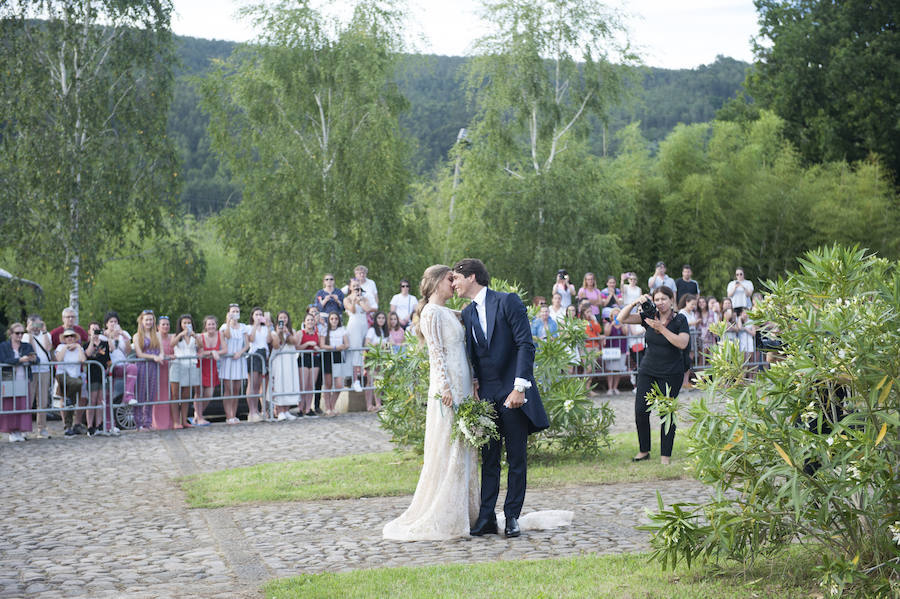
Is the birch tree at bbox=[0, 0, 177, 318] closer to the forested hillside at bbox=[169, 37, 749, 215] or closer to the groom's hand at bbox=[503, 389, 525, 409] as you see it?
the forested hillside at bbox=[169, 37, 749, 215]

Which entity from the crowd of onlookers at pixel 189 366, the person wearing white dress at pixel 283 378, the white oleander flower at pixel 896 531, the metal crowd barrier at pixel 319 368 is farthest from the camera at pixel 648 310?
the person wearing white dress at pixel 283 378

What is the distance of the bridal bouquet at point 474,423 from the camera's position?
7.69 metres

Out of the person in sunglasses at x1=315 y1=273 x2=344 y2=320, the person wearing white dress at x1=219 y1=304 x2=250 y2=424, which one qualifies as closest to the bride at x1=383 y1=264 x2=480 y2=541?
the person wearing white dress at x1=219 y1=304 x2=250 y2=424

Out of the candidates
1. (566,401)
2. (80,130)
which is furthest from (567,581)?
(80,130)

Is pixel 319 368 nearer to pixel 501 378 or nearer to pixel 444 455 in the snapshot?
pixel 444 455

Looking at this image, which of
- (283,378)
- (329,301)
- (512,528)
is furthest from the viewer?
(329,301)

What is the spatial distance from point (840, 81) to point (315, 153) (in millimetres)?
24575

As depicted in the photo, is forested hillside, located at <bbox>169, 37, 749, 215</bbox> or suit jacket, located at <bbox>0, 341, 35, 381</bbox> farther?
forested hillside, located at <bbox>169, 37, 749, 215</bbox>

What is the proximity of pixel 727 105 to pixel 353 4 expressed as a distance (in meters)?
28.4

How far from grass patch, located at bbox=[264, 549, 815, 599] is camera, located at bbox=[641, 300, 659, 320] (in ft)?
14.8

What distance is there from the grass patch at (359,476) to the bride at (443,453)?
2.04 meters

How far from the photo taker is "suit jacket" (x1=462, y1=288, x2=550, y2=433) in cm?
784

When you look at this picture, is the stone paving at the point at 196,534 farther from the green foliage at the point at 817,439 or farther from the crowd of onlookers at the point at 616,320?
the crowd of onlookers at the point at 616,320

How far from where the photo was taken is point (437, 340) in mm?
7934
